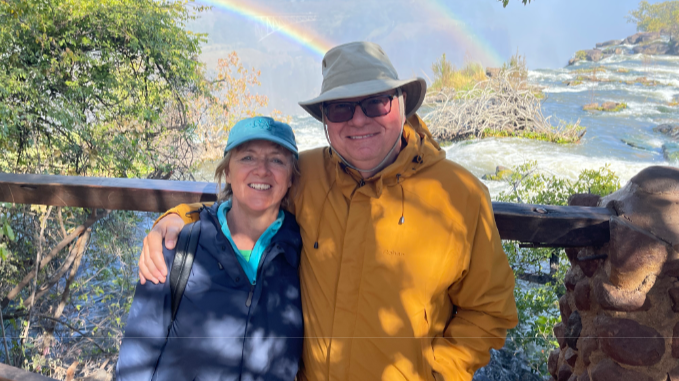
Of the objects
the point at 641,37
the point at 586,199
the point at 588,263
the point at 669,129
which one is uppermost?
the point at 641,37

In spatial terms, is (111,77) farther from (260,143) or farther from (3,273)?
(260,143)

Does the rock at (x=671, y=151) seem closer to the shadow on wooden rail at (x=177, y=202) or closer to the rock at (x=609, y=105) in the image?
the rock at (x=609, y=105)

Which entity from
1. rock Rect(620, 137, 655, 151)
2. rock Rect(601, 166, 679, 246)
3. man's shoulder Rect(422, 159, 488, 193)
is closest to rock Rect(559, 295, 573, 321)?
rock Rect(601, 166, 679, 246)

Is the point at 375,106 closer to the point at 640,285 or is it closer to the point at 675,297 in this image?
the point at 640,285

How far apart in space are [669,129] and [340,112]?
12.7 metres

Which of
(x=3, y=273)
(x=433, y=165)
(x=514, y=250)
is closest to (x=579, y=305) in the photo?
(x=433, y=165)

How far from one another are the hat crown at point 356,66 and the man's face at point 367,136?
0.08 metres

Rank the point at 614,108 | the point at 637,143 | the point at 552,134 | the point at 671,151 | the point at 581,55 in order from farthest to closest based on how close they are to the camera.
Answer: the point at 581,55 → the point at 614,108 → the point at 552,134 → the point at 637,143 → the point at 671,151

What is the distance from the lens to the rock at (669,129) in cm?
991

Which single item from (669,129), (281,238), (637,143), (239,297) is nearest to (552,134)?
(637,143)

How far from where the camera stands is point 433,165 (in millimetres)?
1418

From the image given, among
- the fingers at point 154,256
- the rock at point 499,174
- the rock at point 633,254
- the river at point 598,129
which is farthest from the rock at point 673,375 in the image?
the rock at point 499,174

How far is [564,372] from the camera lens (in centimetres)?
170

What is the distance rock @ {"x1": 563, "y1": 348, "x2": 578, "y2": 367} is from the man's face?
1.19 metres
